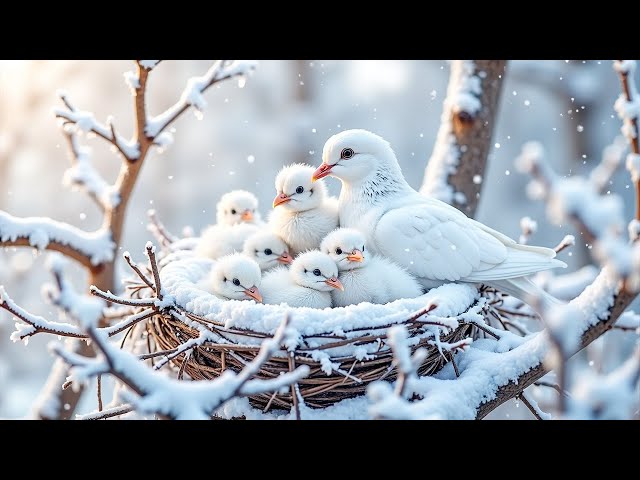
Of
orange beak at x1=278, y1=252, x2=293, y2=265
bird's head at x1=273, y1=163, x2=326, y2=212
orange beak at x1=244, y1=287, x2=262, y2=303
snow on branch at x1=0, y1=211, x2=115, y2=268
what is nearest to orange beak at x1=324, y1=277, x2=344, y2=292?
orange beak at x1=244, y1=287, x2=262, y2=303

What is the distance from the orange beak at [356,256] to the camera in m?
2.52

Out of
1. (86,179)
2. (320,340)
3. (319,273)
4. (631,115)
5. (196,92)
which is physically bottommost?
(320,340)

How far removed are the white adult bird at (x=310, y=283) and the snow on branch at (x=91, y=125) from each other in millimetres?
910

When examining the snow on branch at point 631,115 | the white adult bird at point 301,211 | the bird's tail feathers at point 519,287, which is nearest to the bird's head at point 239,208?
the white adult bird at point 301,211

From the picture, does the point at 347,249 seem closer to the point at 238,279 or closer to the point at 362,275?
the point at 362,275

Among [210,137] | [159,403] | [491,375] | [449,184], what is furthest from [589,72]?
[159,403]

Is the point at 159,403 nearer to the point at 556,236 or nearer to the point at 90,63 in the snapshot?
the point at 90,63

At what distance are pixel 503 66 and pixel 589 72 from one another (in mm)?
5663

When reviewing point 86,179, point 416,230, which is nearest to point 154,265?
point 416,230

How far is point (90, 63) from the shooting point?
9211mm

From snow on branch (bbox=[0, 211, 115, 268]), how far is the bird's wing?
3.97 ft

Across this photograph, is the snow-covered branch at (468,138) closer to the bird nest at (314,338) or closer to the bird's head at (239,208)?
the bird's head at (239,208)

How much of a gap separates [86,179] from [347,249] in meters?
1.32

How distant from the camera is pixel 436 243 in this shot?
99.7 inches
